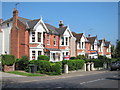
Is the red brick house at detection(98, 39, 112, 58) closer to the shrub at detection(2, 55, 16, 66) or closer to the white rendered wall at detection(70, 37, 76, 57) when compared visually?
the white rendered wall at detection(70, 37, 76, 57)

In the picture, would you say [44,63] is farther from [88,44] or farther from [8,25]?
[88,44]

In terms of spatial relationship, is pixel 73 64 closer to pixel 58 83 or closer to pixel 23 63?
pixel 23 63

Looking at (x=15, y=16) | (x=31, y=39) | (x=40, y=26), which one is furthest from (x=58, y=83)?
(x=15, y=16)

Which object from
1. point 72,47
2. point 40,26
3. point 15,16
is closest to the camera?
point 15,16

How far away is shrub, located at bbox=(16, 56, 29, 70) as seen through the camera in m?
21.2

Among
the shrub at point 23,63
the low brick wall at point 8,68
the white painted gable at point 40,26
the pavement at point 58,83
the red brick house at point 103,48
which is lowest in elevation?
the pavement at point 58,83

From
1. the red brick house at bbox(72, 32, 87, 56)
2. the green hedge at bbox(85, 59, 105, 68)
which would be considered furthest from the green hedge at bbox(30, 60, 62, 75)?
the red brick house at bbox(72, 32, 87, 56)

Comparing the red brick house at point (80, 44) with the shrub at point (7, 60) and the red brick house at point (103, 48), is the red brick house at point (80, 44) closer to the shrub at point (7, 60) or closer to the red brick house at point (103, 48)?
the red brick house at point (103, 48)

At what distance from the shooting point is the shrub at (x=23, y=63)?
69.4 feet

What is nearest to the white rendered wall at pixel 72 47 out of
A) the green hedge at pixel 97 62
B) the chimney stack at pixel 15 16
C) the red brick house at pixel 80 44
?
the red brick house at pixel 80 44

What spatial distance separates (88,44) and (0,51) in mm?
22996

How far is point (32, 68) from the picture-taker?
19891 millimetres

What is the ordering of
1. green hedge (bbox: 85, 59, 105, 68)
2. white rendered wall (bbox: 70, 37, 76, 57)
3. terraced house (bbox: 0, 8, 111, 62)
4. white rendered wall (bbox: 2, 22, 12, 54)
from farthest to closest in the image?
white rendered wall (bbox: 70, 37, 76, 57) → green hedge (bbox: 85, 59, 105, 68) → white rendered wall (bbox: 2, 22, 12, 54) → terraced house (bbox: 0, 8, 111, 62)

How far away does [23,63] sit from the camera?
21.3 meters
